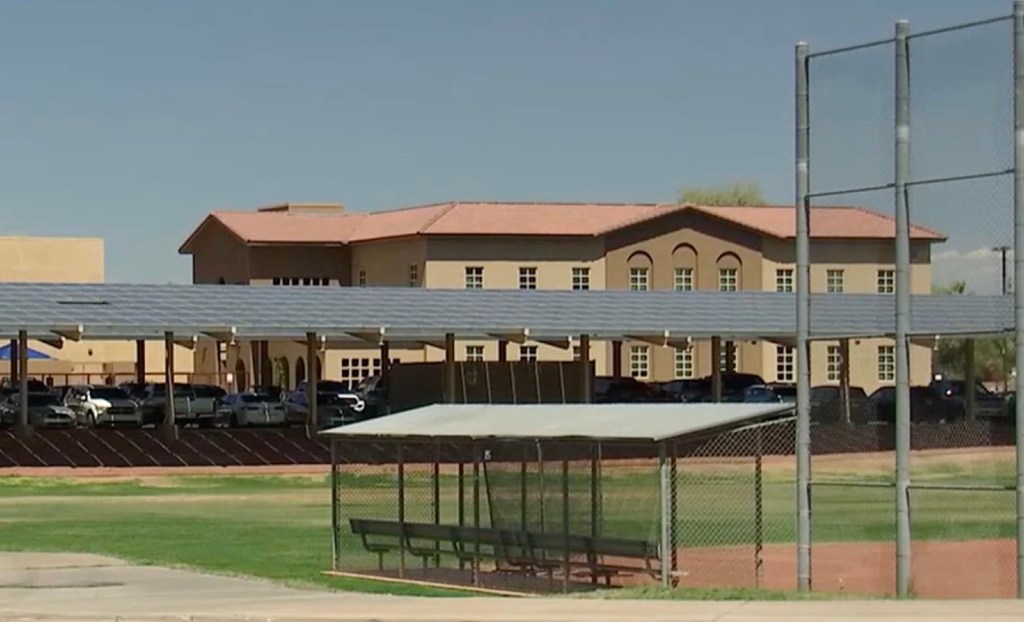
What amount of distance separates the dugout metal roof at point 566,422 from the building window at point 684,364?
6598 centimetres

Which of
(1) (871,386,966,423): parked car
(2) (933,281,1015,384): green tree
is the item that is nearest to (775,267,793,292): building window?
(1) (871,386,966,423): parked car

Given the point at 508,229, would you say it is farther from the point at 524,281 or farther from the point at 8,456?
the point at 8,456

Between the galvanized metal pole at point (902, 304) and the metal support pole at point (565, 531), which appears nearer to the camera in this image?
the galvanized metal pole at point (902, 304)

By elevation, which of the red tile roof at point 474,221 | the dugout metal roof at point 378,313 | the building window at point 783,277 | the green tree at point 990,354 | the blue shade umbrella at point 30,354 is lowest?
the blue shade umbrella at point 30,354

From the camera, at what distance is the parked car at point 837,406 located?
5071 centimetres

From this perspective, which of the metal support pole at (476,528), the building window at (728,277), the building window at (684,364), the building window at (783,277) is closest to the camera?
the metal support pole at (476,528)

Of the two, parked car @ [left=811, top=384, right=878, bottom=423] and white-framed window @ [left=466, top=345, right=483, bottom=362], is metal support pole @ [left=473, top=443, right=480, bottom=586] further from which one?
white-framed window @ [left=466, top=345, right=483, bottom=362]

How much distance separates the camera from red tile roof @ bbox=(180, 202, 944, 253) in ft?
309

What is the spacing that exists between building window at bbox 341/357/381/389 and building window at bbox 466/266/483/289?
5.91 meters

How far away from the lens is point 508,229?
94250 millimetres

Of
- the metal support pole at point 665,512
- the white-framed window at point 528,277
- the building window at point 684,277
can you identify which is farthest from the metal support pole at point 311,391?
the building window at point 684,277

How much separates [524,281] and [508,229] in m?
2.50

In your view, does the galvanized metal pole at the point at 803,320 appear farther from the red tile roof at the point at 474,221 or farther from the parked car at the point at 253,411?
the red tile roof at the point at 474,221

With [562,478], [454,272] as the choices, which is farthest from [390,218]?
[562,478]
